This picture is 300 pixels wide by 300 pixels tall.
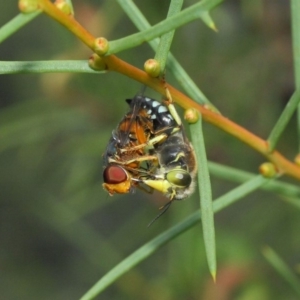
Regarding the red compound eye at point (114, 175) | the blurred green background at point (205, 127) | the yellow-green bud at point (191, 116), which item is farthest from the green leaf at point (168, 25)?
the blurred green background at point (205, 127)

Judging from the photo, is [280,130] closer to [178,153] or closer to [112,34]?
[178,153]

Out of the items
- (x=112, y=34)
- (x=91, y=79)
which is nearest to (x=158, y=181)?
(x=91, y=79)

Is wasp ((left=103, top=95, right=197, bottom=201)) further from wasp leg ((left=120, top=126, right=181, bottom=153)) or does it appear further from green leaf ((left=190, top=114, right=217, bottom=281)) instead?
green leaf ((left=190, top=114, right=217, bottom=281))

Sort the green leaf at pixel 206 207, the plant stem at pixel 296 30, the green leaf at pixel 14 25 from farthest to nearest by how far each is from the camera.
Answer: the plant stem at pixel 296 30 → the green leaf at pixel 206 207 → the green leaf at pixel 14 25

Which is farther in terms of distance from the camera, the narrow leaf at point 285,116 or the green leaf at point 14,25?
the narrow leaf at point 285,116

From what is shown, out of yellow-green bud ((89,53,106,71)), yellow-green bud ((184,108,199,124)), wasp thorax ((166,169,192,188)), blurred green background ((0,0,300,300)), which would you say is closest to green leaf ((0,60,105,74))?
yellow-green bud ((89,53,106,71))

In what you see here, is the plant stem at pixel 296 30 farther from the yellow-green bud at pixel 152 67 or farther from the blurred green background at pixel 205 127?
the blurred green background at pixel 205 127
